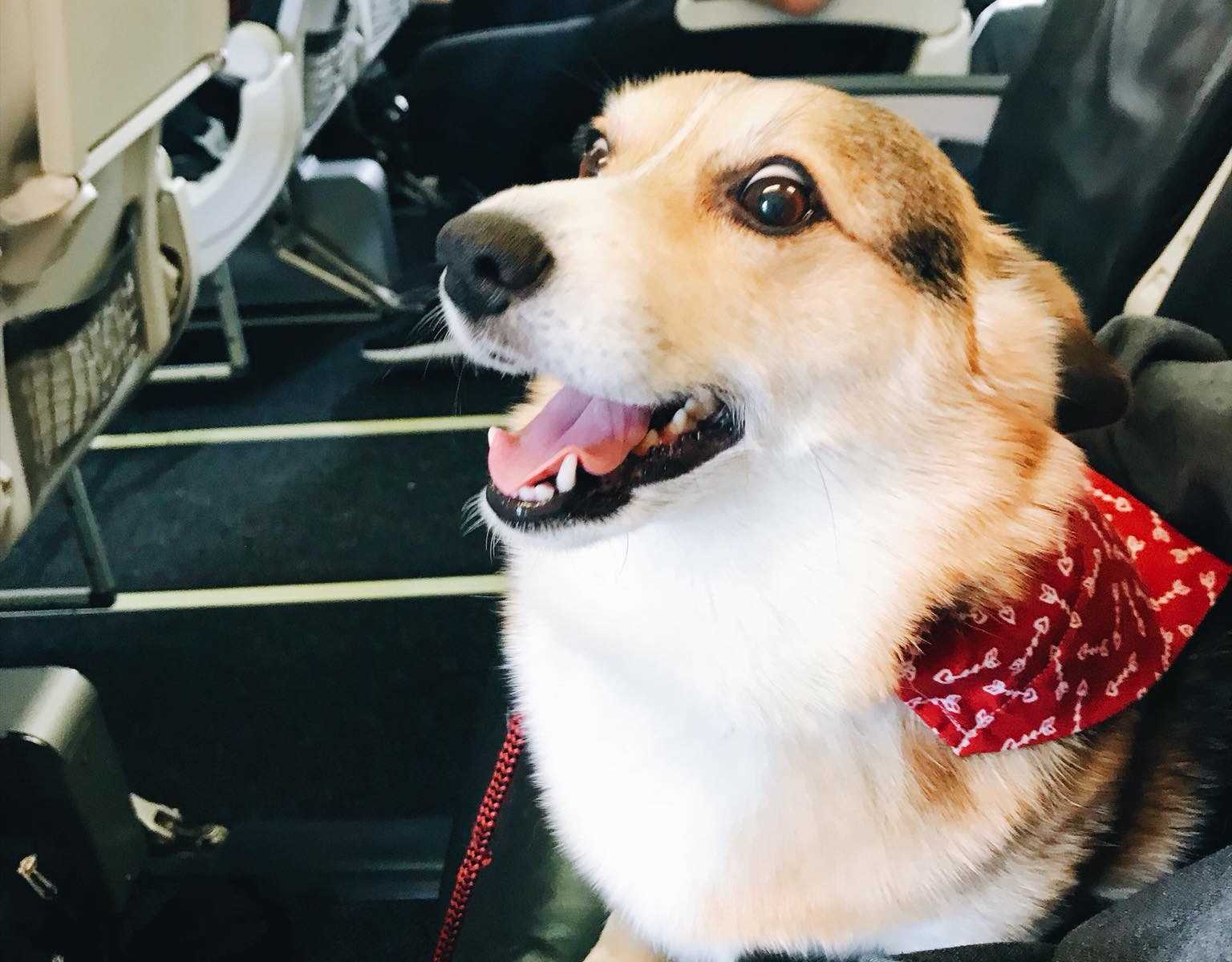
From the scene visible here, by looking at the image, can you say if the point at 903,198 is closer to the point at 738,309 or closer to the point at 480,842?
the point at 738,309

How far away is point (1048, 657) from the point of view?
825 mm

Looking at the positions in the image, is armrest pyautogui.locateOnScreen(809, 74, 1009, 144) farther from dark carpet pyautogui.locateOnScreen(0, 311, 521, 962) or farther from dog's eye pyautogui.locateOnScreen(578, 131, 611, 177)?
dark carpet pyautogui.locateOnScreen(0, 311, 521, 962)

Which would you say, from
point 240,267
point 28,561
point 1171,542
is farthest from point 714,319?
point 240,267

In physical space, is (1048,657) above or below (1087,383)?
below

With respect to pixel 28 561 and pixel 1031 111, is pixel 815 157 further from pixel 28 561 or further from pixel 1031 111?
pixel 28 561

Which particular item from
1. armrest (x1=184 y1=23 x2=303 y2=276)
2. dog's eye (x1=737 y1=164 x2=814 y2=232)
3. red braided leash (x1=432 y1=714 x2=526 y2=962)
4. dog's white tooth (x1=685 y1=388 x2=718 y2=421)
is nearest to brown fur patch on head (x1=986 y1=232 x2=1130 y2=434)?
dog's eye (x1=737 y1=164 x2=814 y2=232)

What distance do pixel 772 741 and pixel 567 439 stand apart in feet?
1.10

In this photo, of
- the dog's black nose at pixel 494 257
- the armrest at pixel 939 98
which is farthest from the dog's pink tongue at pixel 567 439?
the armrest at pixel 939 98

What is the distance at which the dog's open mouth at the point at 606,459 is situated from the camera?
78cm

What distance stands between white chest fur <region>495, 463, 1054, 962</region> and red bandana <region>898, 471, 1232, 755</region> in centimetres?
5

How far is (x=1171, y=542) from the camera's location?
97 cm

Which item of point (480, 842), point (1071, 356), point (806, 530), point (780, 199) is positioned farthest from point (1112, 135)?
point (480, 842)

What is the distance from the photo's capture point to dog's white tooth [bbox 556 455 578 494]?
786 mm

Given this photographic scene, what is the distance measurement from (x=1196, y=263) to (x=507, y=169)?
200 cm
